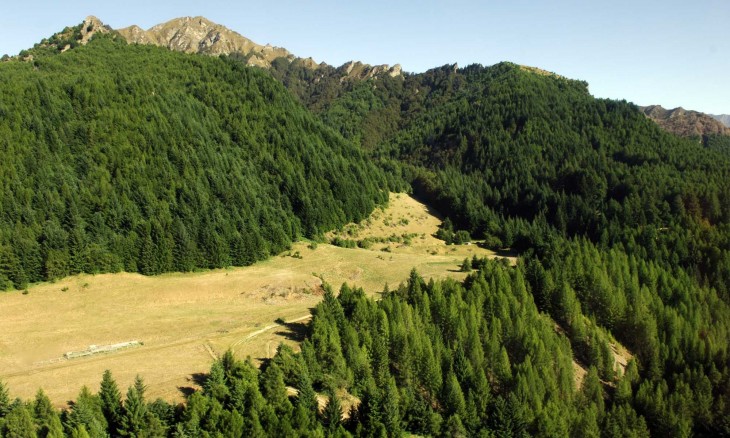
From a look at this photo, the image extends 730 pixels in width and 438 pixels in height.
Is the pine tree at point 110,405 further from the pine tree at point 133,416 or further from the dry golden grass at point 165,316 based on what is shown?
the dry golden grass at point 165,316

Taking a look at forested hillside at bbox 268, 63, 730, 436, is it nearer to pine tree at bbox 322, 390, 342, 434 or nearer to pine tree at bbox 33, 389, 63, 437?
pine tree at bbox 322, 390, 342, 434

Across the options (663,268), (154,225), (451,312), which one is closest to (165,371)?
(451,312)

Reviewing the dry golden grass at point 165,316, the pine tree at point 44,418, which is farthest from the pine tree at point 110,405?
the dry golden grass at point 165,316

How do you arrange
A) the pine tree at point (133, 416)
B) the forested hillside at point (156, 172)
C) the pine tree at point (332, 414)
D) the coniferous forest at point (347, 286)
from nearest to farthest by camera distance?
1. the pine tree at point (133, 416)
2. the pine tree at point (332, 414)
3. the coniferous forest at point (347, 286)
4. the forested hillside at point (156, 172)

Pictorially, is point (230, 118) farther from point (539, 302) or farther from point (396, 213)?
point (539, 302)

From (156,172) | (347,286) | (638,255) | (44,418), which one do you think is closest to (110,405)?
(44,418)

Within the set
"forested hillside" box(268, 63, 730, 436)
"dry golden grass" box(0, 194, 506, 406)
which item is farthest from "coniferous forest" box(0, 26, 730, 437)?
"dry golden grass" box(0, 194, 506, 406)

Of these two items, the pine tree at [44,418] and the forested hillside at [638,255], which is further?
the forested hillside at [638,255]
